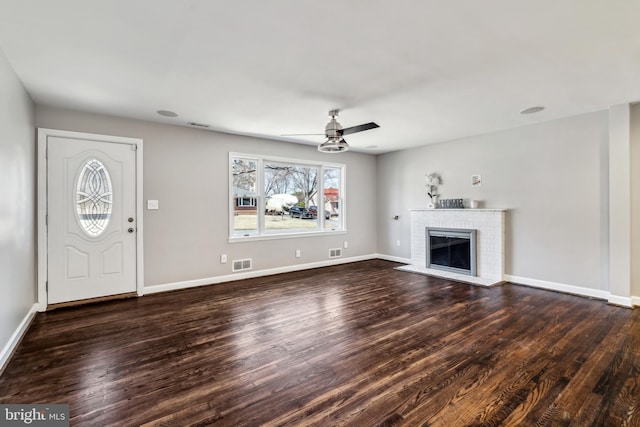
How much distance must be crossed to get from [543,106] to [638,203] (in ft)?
5.51

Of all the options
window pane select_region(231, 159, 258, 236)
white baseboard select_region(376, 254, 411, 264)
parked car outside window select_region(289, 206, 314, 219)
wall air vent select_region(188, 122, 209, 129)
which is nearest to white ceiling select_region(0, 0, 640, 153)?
wall air vent select_region(188, 122, 209, 129)

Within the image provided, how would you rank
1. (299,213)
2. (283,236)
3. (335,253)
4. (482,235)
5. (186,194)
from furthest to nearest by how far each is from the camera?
1. (335,253)
2. (299,213)
3. (283,236)
4. (482,235)
5. (186,194)

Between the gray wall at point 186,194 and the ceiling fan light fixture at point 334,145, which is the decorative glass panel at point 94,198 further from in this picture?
the ceiling fan light fixture at point 334,145

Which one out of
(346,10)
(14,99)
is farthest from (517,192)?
(14,99)

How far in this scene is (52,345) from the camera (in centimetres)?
278

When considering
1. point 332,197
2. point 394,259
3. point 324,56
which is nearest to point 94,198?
point 324,56

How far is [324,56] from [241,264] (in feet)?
12.5

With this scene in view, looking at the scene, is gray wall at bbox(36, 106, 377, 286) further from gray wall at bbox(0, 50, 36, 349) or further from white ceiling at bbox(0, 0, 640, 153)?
gray wall at bbox(0, 50, 36, 349)

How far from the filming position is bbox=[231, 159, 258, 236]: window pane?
211 inches

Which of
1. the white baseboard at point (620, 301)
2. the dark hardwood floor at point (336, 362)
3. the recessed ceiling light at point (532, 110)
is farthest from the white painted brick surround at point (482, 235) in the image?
the recessed ceiling light at point (532, 110)

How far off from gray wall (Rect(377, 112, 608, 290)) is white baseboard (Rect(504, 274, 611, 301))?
0.06 metres

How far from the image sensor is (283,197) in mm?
5961

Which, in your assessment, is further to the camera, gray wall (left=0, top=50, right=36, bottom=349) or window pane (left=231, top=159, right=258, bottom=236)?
window pane (left=231, top=159, right=258, bottom=236)

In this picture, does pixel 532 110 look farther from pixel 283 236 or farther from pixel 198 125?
pixel 198 125
